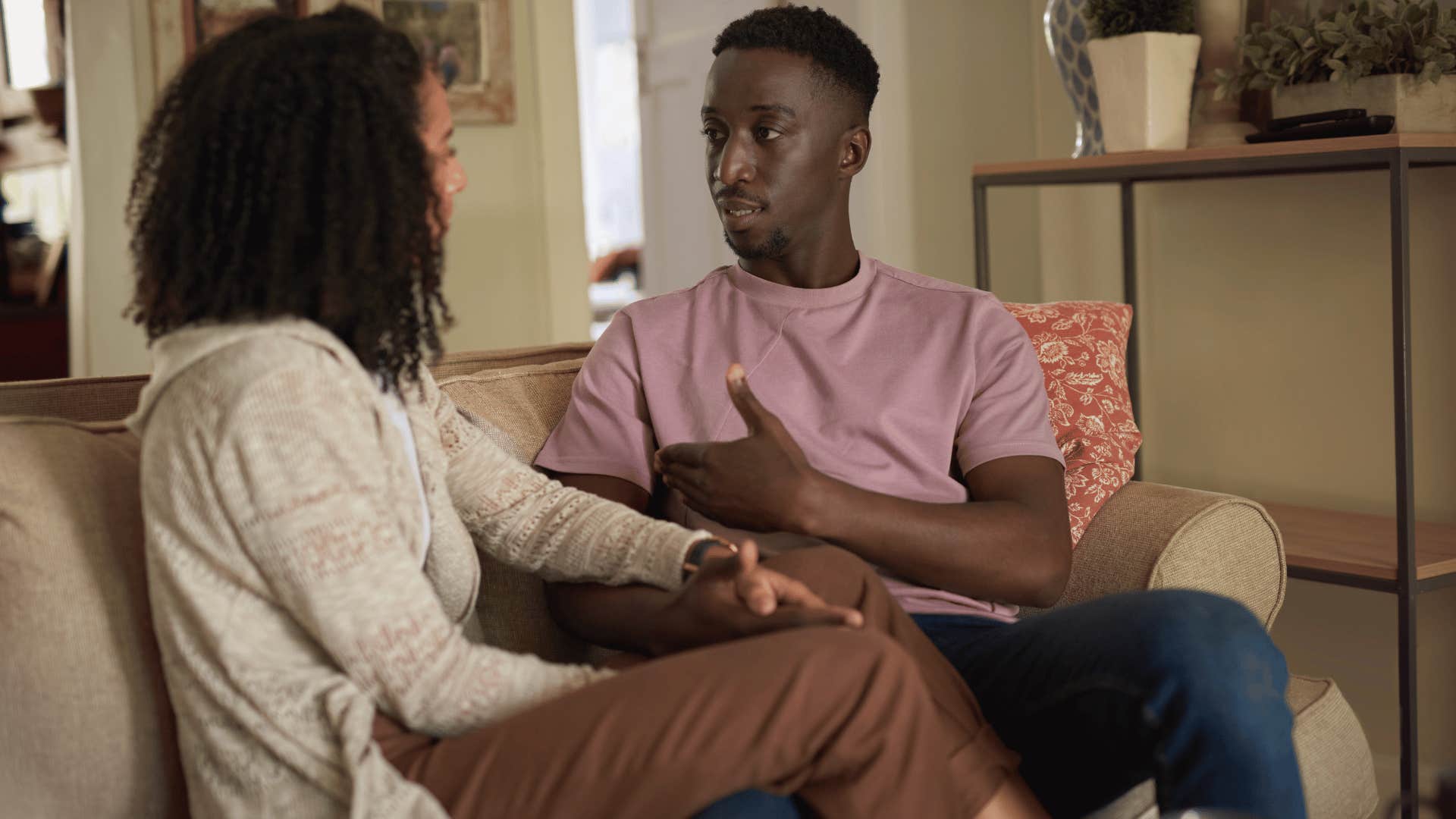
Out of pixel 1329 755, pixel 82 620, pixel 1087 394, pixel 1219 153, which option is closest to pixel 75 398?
pixel 82 620

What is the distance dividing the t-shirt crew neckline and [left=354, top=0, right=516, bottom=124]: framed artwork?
6.38ft

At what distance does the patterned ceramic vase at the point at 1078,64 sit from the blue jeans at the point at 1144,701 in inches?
46.8

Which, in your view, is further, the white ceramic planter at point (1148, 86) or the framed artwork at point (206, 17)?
the framed artwork at point (206, 17)

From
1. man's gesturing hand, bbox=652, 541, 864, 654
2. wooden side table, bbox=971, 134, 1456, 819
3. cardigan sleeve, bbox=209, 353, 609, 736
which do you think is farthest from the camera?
wooden side table, bbox=971, 134, 1456, 819

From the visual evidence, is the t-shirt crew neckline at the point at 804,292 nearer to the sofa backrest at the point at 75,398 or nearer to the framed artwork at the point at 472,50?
the sofa backrest at the point at 75,398

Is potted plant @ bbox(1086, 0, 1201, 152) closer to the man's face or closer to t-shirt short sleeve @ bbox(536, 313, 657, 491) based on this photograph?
the man's face

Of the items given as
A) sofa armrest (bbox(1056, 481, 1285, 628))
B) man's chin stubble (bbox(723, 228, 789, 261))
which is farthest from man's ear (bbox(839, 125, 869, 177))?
sofa armrest (bbox(1056, 481, 1285, 628))

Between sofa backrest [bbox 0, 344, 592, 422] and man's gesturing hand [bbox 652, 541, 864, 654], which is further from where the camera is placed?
sofa backrest [bbox 0, 344, 592, 422]

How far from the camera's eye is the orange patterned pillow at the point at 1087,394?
1791 millimetres

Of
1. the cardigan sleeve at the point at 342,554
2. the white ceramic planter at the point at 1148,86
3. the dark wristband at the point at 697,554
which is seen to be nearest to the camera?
the cardigan sleeve at the point at 342,554

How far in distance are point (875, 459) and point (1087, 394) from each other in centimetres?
45

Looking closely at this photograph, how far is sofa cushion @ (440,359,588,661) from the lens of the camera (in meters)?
1.57

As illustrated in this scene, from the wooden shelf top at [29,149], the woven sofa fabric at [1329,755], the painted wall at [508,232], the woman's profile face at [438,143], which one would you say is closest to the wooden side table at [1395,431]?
the woven sofa fabric at [1329,755]

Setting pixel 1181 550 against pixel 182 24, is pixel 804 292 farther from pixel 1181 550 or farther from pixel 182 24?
pixel 182 24
